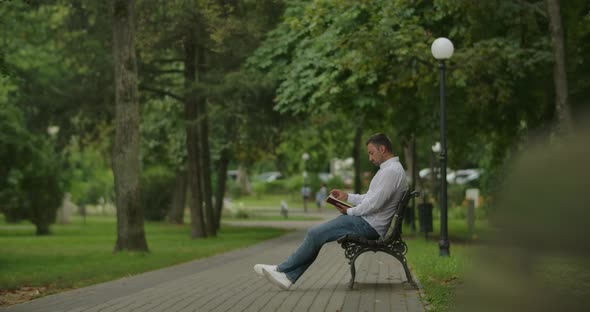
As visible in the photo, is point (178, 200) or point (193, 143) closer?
point (193, 143)

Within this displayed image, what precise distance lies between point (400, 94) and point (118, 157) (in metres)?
8.27

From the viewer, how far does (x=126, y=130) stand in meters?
20.5

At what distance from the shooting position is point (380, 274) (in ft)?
43.0

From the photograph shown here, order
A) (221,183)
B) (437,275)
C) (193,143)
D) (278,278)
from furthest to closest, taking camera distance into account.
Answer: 1. (221,183)
2. (193,143)
3. (437,275)
4. (278,278)

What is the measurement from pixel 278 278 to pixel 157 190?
3756 centimetres

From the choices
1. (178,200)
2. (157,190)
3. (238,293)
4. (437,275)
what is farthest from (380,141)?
(157,190)

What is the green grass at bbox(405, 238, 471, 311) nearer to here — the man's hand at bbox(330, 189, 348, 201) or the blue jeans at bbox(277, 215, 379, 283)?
the blue jeans at bbox(277, 215, 379, 283)

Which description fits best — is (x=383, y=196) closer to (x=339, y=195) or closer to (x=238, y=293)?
(x=339, y=195)

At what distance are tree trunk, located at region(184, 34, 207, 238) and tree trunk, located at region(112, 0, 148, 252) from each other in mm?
8199

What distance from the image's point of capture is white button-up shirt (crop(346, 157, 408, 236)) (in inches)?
418

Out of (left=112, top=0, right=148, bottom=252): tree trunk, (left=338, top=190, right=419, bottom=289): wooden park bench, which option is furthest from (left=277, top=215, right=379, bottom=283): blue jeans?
(left=112, top=0, right=148, bottom=252): tree trunk

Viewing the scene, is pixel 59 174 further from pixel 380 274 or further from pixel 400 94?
pixel 380 274

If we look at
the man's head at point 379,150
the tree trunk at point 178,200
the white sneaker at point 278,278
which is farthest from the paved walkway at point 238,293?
the tree trunk at point 178,200

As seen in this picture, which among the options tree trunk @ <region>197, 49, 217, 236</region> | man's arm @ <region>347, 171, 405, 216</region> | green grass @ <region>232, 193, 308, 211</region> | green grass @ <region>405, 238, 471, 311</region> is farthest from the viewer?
green grass @ <region>232, 193, 308, 211</region>
